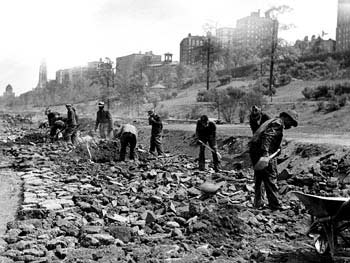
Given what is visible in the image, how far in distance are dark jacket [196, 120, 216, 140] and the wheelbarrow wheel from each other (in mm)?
4950

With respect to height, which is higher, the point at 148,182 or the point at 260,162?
the point at 260,162

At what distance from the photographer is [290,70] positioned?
45.8 meters

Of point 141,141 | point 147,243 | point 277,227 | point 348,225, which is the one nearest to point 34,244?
point 147,243

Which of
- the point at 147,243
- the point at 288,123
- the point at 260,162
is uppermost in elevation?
the point at 288,123

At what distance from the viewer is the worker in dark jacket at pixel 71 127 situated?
12848 millimetres

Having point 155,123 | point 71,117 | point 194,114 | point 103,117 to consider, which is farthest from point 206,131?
point 194,114

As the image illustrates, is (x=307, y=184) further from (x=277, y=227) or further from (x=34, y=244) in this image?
(x=34, y=244)

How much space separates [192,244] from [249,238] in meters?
0.78

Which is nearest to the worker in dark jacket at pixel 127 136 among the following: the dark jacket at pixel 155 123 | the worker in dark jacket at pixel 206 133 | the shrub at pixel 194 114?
the dark jacket at pixel 155 123

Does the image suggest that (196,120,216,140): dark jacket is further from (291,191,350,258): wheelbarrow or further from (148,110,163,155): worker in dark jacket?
(291,191,350,258): wheelbarrow

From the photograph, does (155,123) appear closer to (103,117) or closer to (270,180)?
(103,117)

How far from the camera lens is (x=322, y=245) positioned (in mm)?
4488

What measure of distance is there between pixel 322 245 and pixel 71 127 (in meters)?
10.2

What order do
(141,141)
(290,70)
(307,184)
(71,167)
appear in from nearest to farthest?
1. (307,184)
2. (71,167)
3. (141,141)
4. (290,70)
